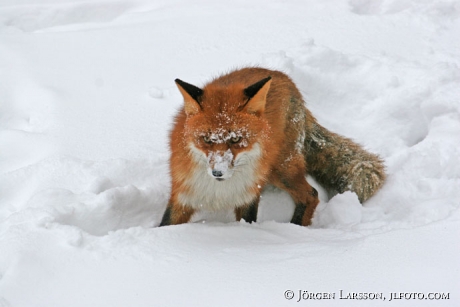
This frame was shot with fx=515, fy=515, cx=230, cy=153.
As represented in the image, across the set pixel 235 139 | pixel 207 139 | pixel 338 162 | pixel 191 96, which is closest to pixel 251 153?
pixel 235 139

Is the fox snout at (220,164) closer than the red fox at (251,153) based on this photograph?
Yes

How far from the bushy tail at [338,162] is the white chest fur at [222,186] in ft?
3.54

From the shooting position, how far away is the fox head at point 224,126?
10.8ft

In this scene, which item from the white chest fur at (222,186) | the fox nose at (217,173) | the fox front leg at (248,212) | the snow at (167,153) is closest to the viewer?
the snow at (167,153)

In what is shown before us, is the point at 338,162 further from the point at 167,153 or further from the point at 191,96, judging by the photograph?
the point at 191,96

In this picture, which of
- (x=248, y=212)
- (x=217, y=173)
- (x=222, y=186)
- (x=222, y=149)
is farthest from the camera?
(x=248, y=212)

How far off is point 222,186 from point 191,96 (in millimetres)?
734

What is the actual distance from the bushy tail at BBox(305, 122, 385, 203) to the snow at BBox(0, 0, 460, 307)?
0.44 ft

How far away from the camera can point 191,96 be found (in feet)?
11.2

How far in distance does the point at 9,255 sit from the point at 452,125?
4011 mm

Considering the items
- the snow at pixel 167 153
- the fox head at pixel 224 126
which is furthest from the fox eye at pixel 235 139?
the snow at pixel 167 153

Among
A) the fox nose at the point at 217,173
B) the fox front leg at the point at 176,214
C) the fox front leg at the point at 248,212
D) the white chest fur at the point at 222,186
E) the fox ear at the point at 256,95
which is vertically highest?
the fox ear at the point at 256,95

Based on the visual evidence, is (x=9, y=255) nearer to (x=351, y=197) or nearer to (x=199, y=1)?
(x=351, y=197)

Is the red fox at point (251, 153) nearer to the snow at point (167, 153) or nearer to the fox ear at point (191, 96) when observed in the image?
the fox ear at point (191, 96)
